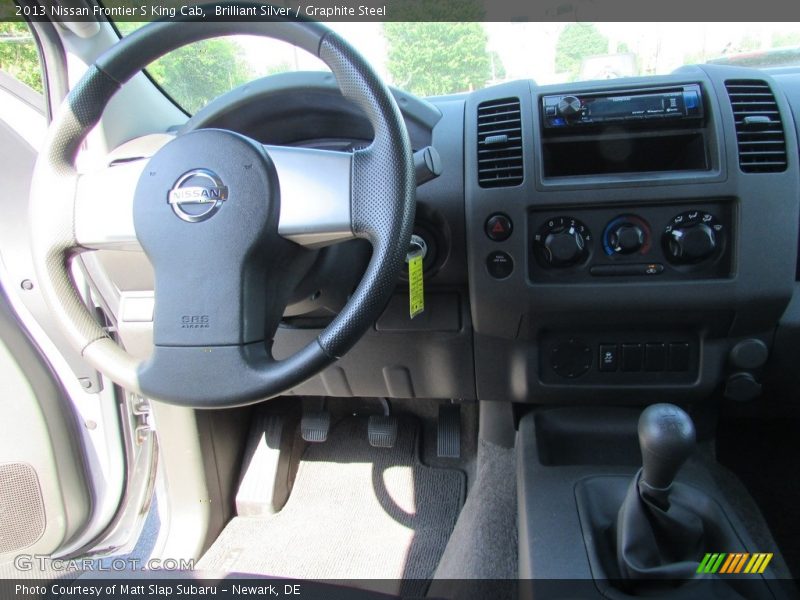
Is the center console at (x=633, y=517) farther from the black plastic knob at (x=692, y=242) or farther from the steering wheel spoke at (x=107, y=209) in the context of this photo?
the steering wheel spoke at (x=107, y=209)

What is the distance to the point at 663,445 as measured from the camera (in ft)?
2.81

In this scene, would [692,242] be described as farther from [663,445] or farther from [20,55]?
[20,55]

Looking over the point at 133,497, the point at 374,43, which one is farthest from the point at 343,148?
the point at 133,497

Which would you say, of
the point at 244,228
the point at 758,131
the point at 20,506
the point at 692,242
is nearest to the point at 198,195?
the point at 244,228

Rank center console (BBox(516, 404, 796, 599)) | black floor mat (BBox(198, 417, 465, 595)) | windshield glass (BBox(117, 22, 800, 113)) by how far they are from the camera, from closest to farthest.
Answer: center console (BBox(516, 404, 796, 599)), windshield glass (BBox(117, 22, 800, 113)), black floor mat (BBox(198, 417, 465, 595))

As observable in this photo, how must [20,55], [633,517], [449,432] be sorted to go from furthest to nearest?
[449,432]
[20,55]
[633,517]

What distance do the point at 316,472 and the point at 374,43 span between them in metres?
1.35

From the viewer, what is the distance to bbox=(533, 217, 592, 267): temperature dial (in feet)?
3.68

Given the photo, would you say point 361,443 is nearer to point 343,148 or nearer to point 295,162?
point 343,148

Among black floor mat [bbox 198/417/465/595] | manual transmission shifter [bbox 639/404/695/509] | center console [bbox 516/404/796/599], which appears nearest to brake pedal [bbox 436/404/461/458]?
black floor mat [bbox 198/417/465/595]

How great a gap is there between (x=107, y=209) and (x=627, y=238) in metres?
0.96

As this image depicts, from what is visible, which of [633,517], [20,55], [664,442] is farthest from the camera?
[20,55]

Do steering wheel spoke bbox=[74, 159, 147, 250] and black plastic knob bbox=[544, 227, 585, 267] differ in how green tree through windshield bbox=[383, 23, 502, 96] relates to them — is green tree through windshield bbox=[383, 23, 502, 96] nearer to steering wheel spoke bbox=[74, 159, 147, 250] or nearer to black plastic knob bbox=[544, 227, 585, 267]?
black plastic knob bbox=[544, 227, 585, 267]

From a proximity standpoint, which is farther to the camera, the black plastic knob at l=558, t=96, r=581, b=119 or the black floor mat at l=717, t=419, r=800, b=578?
the black floor mat at l=717, t=419, r=800, b=578
